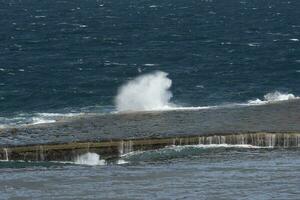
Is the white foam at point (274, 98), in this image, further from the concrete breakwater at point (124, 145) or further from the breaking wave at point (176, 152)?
the breaking wave at point (176, 152)

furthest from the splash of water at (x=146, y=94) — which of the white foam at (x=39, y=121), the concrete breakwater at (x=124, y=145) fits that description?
the concrete breakwater at (x=124, y=145)

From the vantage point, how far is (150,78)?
11294cm

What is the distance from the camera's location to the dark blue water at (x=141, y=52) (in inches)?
4213

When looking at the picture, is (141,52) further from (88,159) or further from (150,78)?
(88,159)

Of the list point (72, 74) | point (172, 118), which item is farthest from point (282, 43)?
point (172, 118)

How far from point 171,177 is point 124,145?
12559mm

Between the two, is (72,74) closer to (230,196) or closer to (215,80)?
(215,80)

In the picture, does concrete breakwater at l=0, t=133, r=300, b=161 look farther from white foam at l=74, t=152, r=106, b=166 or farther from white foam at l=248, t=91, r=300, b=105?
white foam at l=248, t=91, r=300, b=105

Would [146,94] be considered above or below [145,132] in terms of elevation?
above

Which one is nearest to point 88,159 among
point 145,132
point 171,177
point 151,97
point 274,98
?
point 145,132

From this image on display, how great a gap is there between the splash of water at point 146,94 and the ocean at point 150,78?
0.72 feet

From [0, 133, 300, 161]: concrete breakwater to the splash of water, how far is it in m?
16.6

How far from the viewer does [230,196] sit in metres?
63.5

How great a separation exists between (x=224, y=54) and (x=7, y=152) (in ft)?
183
